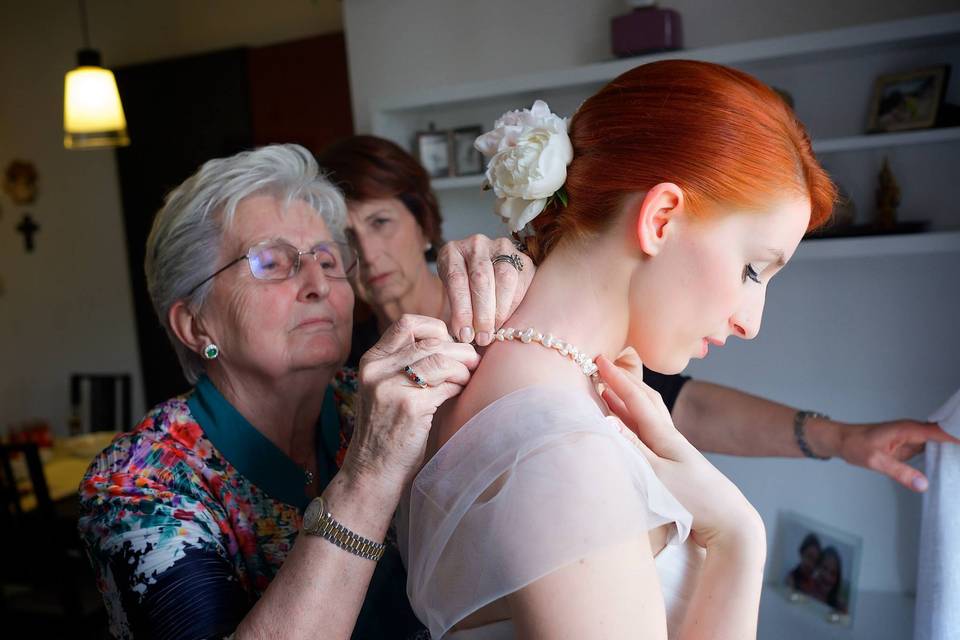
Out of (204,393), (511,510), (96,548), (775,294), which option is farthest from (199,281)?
(775,294)

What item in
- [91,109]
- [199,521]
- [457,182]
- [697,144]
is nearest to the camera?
[697,144]

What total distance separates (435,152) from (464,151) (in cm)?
11

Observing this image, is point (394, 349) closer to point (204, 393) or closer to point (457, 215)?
point (204, 393)

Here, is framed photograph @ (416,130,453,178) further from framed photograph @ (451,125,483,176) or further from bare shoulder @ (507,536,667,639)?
bare shoulder @ (507,536,667,639)

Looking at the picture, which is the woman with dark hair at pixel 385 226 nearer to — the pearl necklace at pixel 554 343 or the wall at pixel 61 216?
the pearl necklace at pixel 554 343

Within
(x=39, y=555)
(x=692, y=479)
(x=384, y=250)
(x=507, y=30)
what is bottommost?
(x=39, y=555)

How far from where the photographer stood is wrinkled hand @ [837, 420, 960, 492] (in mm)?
1528

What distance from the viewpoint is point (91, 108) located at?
11.1ft

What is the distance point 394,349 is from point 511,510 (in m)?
0.30

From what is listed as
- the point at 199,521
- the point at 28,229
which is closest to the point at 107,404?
the point at 28,229

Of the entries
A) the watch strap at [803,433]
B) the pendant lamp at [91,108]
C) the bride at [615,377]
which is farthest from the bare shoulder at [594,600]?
the pendant lamp at [91,108]

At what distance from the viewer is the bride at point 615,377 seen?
840 mm

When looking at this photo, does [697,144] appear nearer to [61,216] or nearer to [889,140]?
[889,140]

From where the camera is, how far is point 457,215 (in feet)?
10.0
